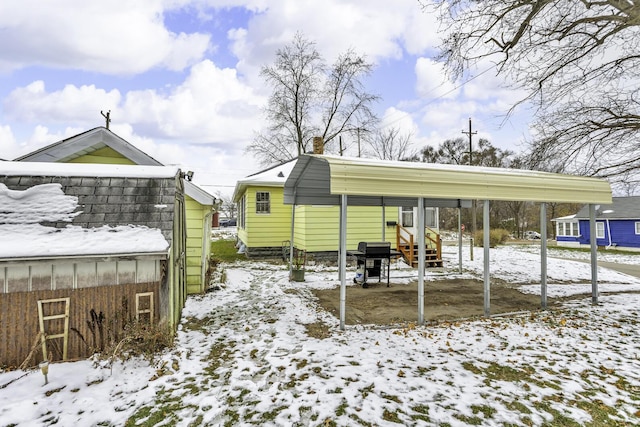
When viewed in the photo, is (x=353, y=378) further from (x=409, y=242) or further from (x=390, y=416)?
(x=409, y=242)

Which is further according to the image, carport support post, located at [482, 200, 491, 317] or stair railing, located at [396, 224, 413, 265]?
stair railing, located at [396, 224, 413, 265]

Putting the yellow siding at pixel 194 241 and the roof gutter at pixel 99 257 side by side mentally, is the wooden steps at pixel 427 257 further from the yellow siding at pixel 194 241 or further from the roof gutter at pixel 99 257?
the roof gutter at pixel 99 257

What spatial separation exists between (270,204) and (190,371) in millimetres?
11399

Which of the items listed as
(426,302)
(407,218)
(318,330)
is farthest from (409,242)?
(318,330)

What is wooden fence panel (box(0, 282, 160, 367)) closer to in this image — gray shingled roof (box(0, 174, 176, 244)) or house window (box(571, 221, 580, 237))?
gray shingled roof (box(0, 174, 176, 244))

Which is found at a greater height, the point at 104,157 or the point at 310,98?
the point at 310,98

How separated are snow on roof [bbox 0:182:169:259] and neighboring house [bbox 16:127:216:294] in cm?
317

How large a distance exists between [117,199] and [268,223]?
34.4 ft

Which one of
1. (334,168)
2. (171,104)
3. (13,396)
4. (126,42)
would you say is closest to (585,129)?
(334,168)

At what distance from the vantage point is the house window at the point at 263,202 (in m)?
15.2

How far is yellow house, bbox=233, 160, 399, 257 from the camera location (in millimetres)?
13867

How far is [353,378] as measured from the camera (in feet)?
13.1

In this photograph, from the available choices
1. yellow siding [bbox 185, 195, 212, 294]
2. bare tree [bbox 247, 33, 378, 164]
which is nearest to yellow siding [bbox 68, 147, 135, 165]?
yellow siding [bbox 185, 195, 212, 294]

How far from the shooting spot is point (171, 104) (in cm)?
2064
